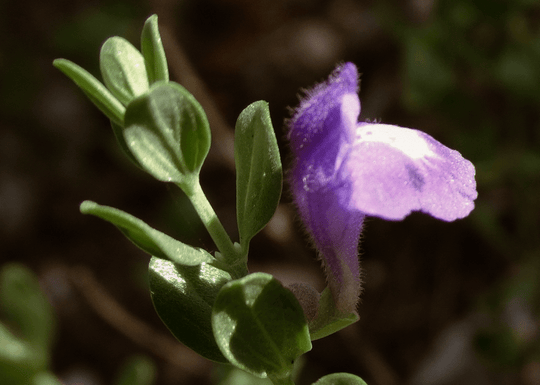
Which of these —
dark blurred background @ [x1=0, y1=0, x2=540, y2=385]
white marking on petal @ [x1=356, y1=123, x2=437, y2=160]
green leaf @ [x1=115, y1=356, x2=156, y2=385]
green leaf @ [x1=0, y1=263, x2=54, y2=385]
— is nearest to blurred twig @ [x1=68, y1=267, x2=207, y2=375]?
dark blurred background @ [x1=0, y1=0, x2=540, y2=385]

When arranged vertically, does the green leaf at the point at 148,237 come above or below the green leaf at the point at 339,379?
above

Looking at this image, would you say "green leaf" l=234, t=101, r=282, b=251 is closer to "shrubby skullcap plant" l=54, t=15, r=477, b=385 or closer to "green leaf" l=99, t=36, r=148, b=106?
"shrubby skullcap plant" l=54, t=15, r=477, b=385

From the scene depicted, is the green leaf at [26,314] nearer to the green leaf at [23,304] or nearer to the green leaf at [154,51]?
the green leaf at [23,304]

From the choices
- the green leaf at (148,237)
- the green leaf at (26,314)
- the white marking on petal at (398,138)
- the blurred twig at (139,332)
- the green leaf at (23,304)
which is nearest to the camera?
the green leaf at (148,237)

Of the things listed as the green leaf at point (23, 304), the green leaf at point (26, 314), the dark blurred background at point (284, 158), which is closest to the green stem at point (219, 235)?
the green leaf at point (26, 314)

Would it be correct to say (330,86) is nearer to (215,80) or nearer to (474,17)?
(474,17)
